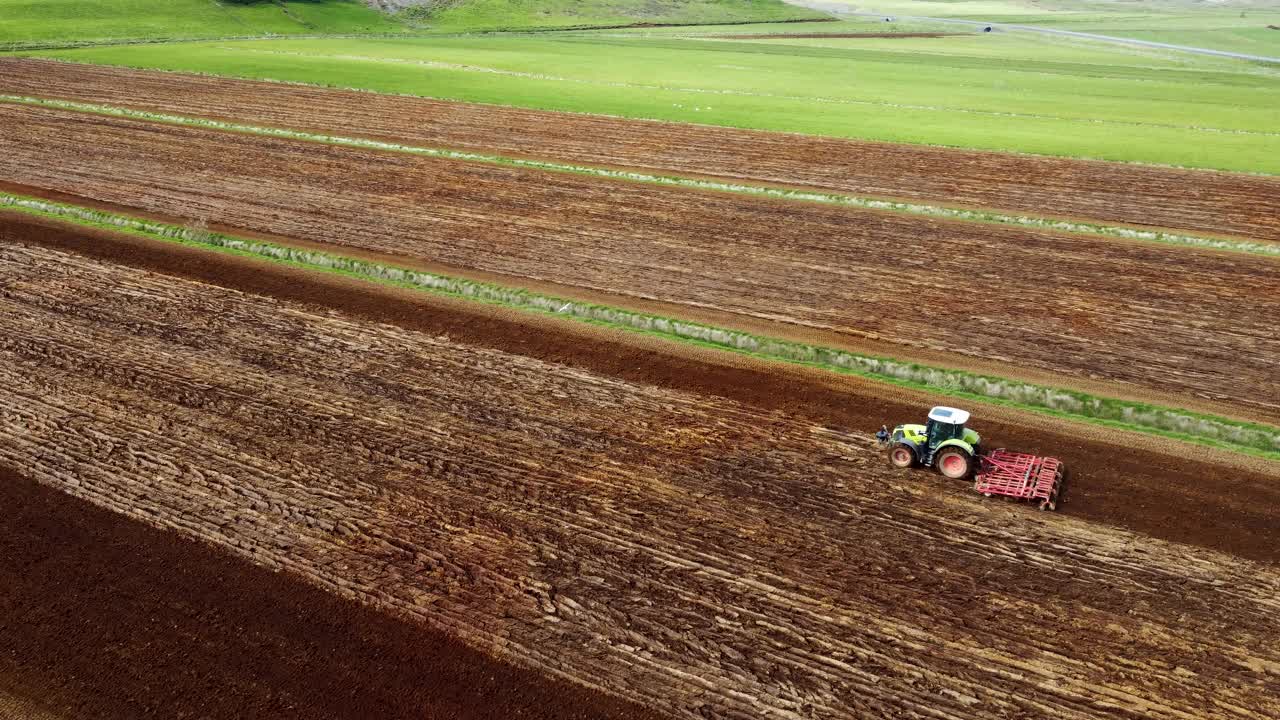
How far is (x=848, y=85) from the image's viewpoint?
76875 mm

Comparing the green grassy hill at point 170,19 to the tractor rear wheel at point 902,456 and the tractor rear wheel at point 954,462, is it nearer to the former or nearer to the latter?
the tractor rear wheel at point 902,456

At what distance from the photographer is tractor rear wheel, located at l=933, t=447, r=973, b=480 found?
678 inches

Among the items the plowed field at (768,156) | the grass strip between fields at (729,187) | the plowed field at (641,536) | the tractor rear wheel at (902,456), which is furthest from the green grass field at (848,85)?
the plowed field at (641,536)

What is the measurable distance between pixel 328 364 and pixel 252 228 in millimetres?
13451

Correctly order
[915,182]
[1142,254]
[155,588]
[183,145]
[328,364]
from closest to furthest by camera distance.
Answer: [155,588] → [328,364] → [1142,254] → [915,182] → [183,145]

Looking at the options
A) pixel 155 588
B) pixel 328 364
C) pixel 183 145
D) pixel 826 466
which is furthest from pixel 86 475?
pixel 183 145

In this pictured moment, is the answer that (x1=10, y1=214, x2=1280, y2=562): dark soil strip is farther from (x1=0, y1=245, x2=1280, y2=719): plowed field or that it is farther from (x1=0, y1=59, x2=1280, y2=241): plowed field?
(x1=0, y1=59, x2=1280, y2=241): plowed field

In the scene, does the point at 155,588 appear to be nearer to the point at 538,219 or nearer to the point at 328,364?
the point at 328,364

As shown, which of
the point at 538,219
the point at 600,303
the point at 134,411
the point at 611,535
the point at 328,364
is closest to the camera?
the point at 611,535

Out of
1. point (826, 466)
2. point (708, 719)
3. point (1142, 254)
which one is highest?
point (1142, 254)

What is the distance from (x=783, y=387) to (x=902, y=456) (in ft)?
14.0

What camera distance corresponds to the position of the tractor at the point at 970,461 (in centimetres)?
1681

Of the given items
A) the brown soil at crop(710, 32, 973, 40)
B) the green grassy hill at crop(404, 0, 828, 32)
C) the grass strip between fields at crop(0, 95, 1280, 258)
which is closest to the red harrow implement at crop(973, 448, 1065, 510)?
the grass strip between fields at crop(0, 95, 1280, 258)

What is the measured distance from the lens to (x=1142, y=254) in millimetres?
31906
